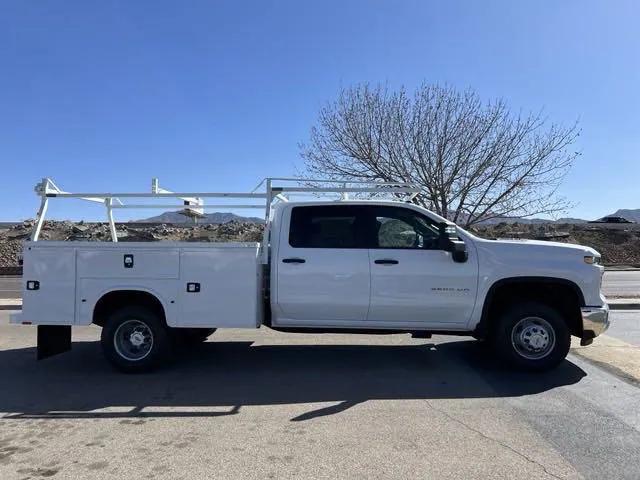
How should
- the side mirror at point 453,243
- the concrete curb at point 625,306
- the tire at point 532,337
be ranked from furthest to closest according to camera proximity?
the concrete curb at point 625,306
the tire at point 532,337
the side mirror at point 453,243

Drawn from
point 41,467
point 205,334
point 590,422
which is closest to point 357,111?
point 205,334

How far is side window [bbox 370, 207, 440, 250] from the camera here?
6598 mm

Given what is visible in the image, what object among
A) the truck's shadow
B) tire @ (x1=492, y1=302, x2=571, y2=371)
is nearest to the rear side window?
the truck's shadow

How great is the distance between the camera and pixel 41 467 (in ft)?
13.3

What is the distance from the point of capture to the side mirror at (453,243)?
20.6 ft

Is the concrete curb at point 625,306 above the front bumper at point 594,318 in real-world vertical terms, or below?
below

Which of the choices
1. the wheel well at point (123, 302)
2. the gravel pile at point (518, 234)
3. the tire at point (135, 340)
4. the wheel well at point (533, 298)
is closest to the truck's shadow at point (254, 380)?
the tire at point (135, 340)

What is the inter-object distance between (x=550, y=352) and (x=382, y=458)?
3.20 m

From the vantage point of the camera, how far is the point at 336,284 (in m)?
6.53

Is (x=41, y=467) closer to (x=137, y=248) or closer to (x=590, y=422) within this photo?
(x=137, y=248)

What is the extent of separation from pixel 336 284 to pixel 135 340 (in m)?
2.49

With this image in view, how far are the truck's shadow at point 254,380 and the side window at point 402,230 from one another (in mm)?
1526

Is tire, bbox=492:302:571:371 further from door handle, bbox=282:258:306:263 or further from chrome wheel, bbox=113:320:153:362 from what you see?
chrome wheel, bbox=113:320:153:362

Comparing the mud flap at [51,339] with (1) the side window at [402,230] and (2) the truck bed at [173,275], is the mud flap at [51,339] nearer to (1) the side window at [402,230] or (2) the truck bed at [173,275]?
(2) the truck bed at [173,275]
